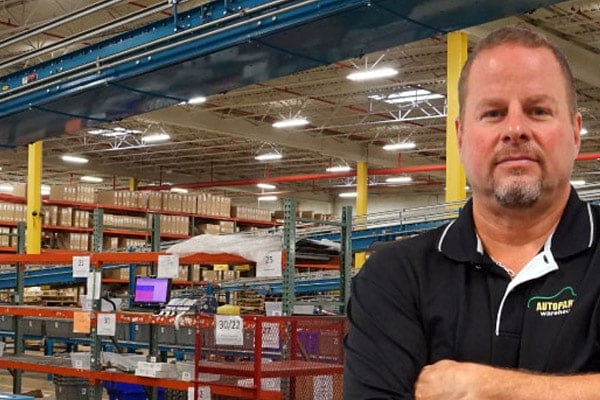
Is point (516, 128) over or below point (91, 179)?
below

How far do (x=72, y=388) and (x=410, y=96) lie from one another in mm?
10555

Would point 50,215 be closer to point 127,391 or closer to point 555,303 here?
point 127,391

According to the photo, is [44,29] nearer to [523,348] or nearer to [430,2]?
[430,2]

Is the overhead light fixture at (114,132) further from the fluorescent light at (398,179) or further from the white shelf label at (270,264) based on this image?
the white shelf label at (270,264)

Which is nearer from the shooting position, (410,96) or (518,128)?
(518,128)

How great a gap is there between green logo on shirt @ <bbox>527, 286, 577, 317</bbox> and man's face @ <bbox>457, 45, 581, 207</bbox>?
0.18 meters

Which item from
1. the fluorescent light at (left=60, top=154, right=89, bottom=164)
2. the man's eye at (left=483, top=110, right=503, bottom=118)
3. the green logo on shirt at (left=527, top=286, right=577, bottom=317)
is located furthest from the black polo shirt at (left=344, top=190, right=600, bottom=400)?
the fluorescent light at (left=60, top=154, right=89, bottom=164)

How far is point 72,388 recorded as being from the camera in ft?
27.5

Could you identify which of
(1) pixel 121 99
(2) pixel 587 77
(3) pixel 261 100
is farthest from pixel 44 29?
(3) pixel 261 100

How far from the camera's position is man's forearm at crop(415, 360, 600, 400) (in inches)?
54.6

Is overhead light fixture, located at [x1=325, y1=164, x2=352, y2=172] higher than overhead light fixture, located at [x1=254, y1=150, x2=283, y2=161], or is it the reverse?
overhead light fixture, located at [x1=254, y1=150, x2=283, y2=161]

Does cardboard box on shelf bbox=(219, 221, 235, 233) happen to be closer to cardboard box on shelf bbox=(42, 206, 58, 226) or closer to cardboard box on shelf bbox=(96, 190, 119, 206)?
cardboard box on shelf bbox=(96, 190, 119, 206)

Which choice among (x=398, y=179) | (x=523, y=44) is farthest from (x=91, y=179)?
(x=523, y=44)

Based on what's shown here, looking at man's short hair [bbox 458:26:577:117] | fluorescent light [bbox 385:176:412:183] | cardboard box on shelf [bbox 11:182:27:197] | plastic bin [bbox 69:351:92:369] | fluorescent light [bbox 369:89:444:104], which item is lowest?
plastic bin [bbox 69:351:92:369]
